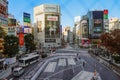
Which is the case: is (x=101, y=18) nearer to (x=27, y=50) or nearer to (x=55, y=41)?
(x=55, y=41)

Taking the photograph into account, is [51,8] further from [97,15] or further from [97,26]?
[97,26]

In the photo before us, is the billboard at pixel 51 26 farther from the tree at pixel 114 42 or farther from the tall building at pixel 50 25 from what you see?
the tree at pixel 114 42

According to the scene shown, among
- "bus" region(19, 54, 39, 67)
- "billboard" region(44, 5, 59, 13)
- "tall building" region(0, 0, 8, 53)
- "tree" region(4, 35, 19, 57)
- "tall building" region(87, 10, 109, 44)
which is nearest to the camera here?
"bus" region(19, 54, 39, 67)

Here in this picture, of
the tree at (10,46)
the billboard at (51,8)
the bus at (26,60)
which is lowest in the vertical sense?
the bus at (26,60)

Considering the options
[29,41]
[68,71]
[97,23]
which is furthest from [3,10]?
[97,23]

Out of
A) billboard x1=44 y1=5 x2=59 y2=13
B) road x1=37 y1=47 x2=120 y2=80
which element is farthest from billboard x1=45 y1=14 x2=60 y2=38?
road x1=37 y1=47 x2=120 y2=80

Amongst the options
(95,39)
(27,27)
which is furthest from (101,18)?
(27,27)

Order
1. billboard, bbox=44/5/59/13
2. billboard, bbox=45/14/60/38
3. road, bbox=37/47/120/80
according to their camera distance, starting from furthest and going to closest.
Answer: billboard, bbox=44/5/59/13
billboard, bbox=45/14/60/38
road, bbox=37/47/120/80

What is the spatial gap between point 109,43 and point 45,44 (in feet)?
406

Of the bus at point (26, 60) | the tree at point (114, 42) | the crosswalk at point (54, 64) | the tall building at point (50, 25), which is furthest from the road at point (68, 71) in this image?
the tall building at point (50, 25)

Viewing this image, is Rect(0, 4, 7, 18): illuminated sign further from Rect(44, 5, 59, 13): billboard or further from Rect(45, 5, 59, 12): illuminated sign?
Rect(45, 5, 59, 12): illuminated sign

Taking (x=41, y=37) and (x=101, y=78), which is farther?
(x=41, y=37)

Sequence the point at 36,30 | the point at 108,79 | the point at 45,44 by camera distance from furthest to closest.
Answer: the point at 36,30, the point at 45,44, the point at 108,79

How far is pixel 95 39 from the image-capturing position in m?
175
